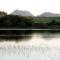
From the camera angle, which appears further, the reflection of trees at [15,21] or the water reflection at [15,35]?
the reflection of trees at [15,21]

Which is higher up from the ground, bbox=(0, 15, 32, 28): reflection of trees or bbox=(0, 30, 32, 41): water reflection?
bbox=(0, 15, 32, 28): reflection of trees

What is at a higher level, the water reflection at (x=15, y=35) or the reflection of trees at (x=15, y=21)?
the reflection of trees at (x=15, y=21)

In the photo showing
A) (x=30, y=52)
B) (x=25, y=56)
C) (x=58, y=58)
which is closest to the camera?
(x=58, y=58)

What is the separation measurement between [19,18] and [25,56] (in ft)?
45.0

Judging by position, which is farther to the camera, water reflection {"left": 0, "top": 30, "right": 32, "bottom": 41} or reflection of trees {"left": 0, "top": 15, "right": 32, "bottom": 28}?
reflection of trees {"left": 0, "top": 15, "right": 32, "bottom": 28}

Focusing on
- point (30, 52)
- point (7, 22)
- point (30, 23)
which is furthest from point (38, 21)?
point (30, 52)

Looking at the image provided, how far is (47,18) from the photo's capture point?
2383 cm

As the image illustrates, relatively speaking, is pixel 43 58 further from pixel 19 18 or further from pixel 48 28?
pixel 48 28

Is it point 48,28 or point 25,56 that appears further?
point 48,28

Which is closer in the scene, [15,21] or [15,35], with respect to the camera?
[15,35]

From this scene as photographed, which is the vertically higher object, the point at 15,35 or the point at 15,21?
the point at 15,21

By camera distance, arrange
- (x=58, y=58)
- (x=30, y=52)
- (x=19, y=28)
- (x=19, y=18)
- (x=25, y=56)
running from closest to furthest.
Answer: (x=58, y=58)
(x=25, y=56)
(x=30, y=52)
(x=19, y=18)
(x=19, y=28)

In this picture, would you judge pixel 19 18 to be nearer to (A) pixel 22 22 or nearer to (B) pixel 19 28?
(A) pixel 22 22

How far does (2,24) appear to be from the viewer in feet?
78.1
